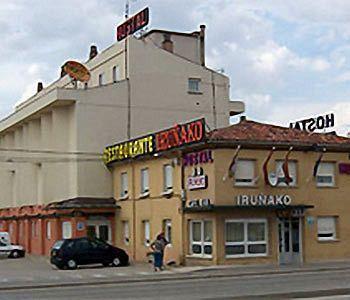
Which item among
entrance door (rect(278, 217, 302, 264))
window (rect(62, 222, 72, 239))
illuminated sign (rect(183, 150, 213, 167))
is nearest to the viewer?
illuminated sign (rect(183, 150, 213, 167))

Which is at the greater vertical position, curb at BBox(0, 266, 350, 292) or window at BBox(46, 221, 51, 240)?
window at BBox(46, 221, 51, 240)

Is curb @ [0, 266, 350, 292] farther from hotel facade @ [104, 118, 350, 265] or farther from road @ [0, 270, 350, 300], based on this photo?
hotel facade @ [104, 118, 350, 265]

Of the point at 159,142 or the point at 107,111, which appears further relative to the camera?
the point at 107,111

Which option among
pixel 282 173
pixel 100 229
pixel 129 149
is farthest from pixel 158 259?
pixel 100 229

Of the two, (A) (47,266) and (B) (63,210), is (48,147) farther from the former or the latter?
(A) (47,266)

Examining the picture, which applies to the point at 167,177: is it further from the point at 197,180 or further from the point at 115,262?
the point at 115,262

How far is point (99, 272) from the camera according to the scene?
3494 centimetres

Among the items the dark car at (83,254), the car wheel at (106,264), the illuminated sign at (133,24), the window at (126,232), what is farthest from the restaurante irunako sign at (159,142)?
the illuminated sign at (133,24)

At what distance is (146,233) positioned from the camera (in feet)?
141

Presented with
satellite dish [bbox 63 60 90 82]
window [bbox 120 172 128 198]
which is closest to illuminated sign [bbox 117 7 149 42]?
satellite dish [bbox 63 60 90 82]

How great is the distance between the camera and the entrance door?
37219mm

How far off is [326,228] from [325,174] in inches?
107

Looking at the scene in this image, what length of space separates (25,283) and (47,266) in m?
13.1

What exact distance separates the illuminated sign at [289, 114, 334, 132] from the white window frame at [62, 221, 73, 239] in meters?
15.1
